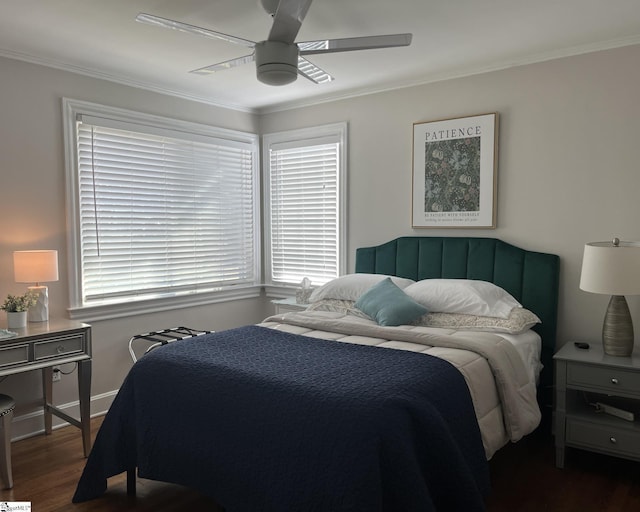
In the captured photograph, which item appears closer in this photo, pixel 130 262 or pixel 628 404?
pixel 628 404

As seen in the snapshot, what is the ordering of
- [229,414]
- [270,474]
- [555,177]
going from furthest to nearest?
[555,177], [229,414], [270,474]

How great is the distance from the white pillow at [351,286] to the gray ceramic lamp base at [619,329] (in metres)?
1.35

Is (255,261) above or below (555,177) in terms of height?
below

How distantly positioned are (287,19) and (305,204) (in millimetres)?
2640

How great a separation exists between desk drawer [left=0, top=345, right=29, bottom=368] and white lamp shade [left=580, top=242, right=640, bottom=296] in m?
3.23

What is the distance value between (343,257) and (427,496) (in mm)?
2860

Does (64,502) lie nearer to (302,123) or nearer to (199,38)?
(199,38)

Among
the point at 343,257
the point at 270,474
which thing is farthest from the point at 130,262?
the point at 270,474

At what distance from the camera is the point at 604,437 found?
2.85 m

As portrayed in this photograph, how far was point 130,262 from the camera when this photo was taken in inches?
160

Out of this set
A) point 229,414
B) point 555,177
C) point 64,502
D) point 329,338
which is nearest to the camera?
point 229,414

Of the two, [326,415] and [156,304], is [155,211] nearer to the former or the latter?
[156,304]

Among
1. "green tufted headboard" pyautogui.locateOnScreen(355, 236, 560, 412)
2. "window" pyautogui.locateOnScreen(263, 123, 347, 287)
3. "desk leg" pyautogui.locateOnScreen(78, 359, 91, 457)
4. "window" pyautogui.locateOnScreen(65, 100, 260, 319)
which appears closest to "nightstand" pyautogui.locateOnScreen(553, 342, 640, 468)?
"green tufted headboard" pyautogui.locateOnScreen(355, 236, 560, 412)

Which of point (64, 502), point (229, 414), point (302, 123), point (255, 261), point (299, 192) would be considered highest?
point (302, 123)
